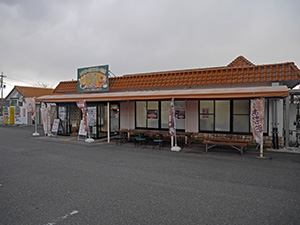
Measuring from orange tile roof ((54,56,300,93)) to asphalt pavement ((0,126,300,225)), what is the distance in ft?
12.5

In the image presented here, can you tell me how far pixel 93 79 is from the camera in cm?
1543

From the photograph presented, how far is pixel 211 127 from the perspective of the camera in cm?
1160

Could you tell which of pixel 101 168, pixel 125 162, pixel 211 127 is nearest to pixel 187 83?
pixel 211 127

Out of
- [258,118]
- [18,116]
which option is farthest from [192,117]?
[18,116]

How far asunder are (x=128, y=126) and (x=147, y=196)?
374 inches

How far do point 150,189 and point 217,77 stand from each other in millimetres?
8267

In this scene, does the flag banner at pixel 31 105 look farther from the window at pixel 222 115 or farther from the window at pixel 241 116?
the window at pixel 241 116

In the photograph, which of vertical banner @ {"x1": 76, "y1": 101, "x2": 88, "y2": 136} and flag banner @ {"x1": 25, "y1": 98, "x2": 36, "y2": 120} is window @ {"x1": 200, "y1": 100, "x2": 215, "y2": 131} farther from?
flag banner @ {"x1": 25, "y1": 98, "x2": 36, "y2": 120}

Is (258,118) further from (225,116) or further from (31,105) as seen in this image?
(31,105)

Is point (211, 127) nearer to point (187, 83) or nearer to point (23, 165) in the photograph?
point (187, 83)

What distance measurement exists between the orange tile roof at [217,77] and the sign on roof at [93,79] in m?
0.56

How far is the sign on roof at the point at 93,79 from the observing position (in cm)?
1490

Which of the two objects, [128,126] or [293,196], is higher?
[128,126]

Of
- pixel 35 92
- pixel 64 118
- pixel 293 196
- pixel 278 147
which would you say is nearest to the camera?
pixel 293 196
